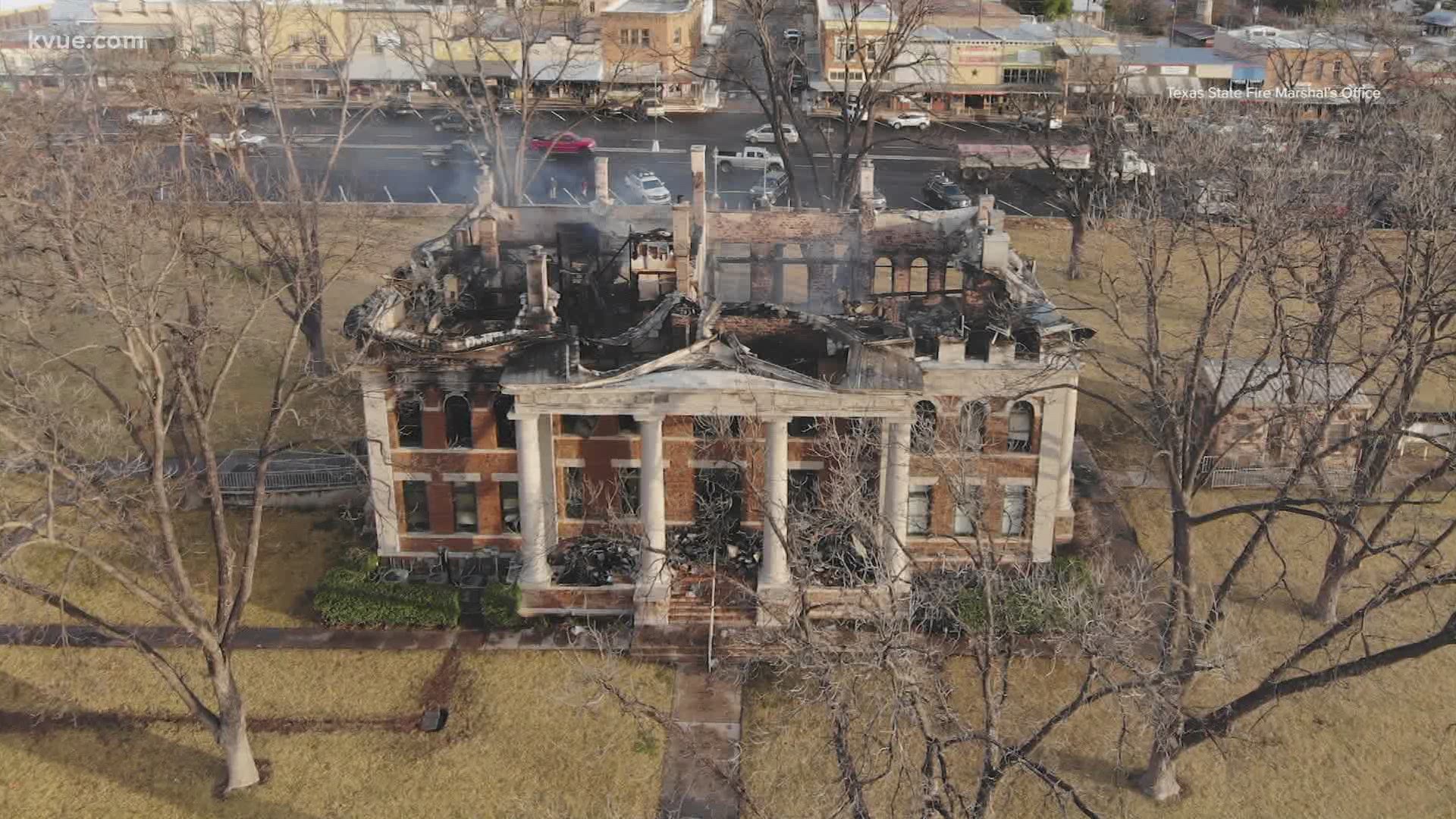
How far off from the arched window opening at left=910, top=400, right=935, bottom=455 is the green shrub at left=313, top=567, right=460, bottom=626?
41.2ft

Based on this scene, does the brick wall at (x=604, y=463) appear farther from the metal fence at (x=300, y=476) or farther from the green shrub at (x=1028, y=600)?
the metal fence at (x=300, y=476)

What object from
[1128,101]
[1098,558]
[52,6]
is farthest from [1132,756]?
[52,6]

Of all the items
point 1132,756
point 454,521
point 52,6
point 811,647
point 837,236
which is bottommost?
point 1132,756

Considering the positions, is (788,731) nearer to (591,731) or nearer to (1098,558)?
(591,731)

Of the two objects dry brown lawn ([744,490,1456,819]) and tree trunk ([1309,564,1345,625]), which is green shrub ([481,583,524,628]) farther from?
tree trunk ([1309,564,1345,625])

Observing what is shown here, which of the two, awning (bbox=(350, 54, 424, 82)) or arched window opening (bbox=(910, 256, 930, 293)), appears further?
awning (bbox=(350, 54, 424, 82))

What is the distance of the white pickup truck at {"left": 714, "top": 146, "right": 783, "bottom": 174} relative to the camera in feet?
257

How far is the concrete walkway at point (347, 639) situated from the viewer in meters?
32.7

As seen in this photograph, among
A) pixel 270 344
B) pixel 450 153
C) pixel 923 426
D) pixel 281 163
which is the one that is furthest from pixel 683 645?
pixel 281 163

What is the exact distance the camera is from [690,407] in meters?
31.4

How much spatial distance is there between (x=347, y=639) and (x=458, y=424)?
20.5ft

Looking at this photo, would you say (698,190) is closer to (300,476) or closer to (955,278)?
(955,278)

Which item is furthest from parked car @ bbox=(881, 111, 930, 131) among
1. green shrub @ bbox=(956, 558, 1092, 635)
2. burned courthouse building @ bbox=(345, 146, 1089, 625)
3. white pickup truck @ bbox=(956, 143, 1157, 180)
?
green shrub @ bbox=(956, 558, 1092, 635)

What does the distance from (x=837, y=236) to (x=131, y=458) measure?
79.9ft
